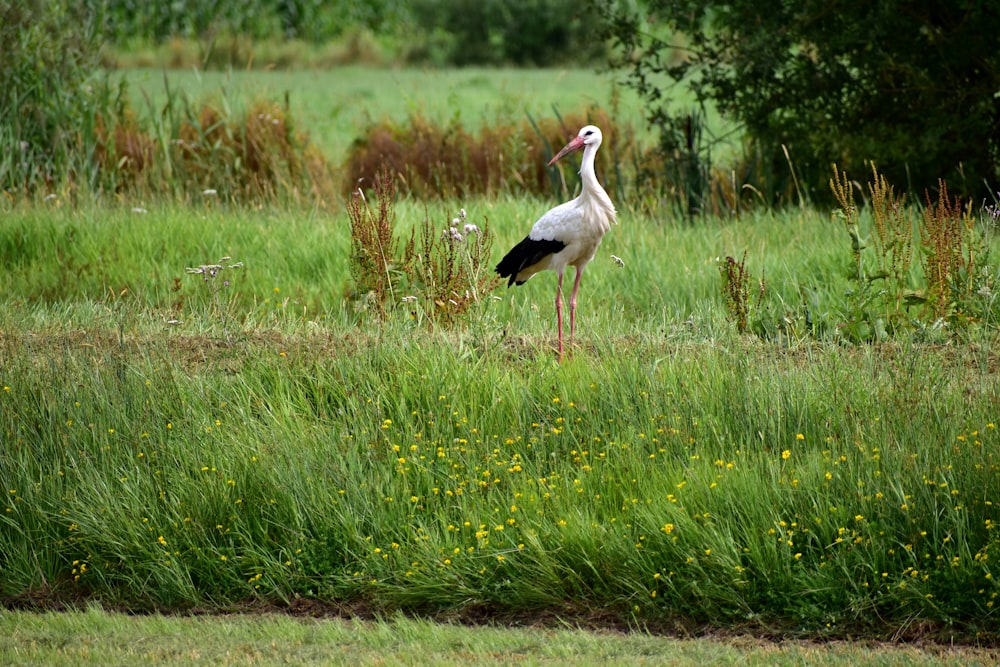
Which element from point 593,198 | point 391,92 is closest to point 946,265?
point 593,198

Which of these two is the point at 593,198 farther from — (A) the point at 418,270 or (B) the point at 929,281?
(B) the point at 929,281

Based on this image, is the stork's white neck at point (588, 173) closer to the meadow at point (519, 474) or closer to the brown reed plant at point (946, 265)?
the meadow at point (519, 474)

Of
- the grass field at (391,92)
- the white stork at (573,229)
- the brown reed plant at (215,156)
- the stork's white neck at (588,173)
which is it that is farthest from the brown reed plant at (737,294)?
the grass field at (391,92)

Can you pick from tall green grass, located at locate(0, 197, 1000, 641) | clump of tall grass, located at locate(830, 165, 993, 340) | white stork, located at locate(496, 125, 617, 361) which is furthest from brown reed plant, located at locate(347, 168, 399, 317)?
clump of tall grass, located at locate(830, 165, 993, 340)

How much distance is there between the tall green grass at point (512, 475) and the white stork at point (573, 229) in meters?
0.46

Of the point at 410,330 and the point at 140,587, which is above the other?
the point at 410,330

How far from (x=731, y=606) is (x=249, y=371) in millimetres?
3045

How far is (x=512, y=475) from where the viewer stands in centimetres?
539

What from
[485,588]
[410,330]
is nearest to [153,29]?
[410,330]

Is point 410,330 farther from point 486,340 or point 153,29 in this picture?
point 153,29

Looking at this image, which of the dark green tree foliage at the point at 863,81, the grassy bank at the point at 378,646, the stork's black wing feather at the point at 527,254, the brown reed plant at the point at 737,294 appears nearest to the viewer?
the grassy bank at the point at 378,646

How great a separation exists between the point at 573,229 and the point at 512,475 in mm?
1908

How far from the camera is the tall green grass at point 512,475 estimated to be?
186 inches

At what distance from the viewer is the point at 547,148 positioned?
12.0m
